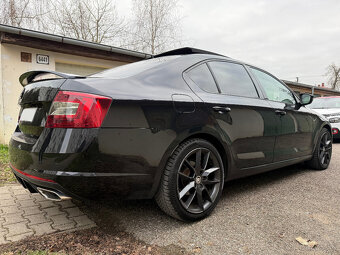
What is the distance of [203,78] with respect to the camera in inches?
102

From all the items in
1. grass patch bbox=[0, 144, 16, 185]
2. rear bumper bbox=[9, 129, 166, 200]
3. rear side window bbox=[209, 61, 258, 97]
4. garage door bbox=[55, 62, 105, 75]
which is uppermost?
garage door bbox=[55, 62, 105, 75]

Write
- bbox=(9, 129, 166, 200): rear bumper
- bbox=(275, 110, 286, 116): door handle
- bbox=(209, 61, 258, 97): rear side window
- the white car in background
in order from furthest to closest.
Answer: the white car in background < bbox=(275, 110, 286, 116): door handle < bbox=(209, 61, 258, 97): rear side window < bbox=(9, 129, 166, 200): rear bumper

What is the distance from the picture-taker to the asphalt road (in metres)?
1.99

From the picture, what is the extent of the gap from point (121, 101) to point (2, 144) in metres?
5.36

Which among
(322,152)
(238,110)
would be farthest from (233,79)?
(322,152)

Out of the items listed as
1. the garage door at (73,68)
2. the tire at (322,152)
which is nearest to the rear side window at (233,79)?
the tire at (322,152)

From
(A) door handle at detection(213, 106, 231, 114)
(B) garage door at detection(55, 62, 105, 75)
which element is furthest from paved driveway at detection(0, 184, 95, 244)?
(B) garage door at detection(55, 62, 105, 75)

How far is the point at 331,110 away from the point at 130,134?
930 cm

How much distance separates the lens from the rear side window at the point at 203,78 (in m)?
2.50

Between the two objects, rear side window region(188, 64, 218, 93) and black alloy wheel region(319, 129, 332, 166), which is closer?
rear side window region(188, 64, 218, 93)

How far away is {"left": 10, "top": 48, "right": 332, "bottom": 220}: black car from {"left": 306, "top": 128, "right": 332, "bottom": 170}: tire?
1.69 m

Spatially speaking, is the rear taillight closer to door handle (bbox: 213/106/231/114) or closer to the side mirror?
door handle (bbox: 213/106/231/114)

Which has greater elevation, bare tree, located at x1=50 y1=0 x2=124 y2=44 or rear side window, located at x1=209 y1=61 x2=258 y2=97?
bare tree, located at x1=50 y1=0 x2=124 y2=44

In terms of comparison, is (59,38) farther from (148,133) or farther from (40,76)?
(148,133)
